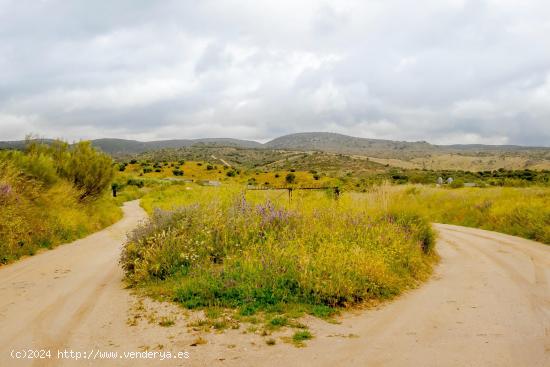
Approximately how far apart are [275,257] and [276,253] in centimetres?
11

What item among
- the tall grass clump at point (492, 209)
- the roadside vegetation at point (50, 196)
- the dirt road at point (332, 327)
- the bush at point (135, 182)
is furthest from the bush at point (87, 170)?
the bush at point (135, 182)

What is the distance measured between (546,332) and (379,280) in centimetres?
269

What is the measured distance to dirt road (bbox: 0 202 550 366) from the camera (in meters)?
5.04

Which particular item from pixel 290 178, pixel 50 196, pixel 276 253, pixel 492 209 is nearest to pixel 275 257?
pixel 276 253

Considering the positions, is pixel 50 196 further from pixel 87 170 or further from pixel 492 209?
pixel 492 209

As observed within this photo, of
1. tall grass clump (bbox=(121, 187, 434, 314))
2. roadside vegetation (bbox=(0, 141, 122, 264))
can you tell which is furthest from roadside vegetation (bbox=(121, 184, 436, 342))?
roadside vegetation (bbox=(0, 141, 122, 264))

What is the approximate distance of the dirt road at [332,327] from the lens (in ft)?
16.5

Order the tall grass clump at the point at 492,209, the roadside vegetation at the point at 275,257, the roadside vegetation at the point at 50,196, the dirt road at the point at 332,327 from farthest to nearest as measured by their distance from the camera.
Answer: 1. the tall grass clump at the point at 492,209
2. the roadside vegetation at the point at 50,196
3. the roadside vegetation at the point at 275,257
4. the dirt road at the point at 332,327

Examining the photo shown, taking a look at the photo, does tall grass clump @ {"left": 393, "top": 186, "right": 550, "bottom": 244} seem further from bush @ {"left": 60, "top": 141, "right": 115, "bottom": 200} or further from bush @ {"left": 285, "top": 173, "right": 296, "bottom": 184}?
bush @ {"left": 285, "top": 173, "right": 296, "bottom": 184}

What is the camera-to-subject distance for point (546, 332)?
5.83 metres

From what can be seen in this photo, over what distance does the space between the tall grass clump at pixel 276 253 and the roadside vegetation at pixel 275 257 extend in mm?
22

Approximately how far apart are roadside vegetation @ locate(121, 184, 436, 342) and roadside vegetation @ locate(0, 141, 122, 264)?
217 inches

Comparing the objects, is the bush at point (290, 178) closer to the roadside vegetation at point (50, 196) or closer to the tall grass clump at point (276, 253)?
the roadside vegetation at point (50, 196)

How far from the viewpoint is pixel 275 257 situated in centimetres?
803
